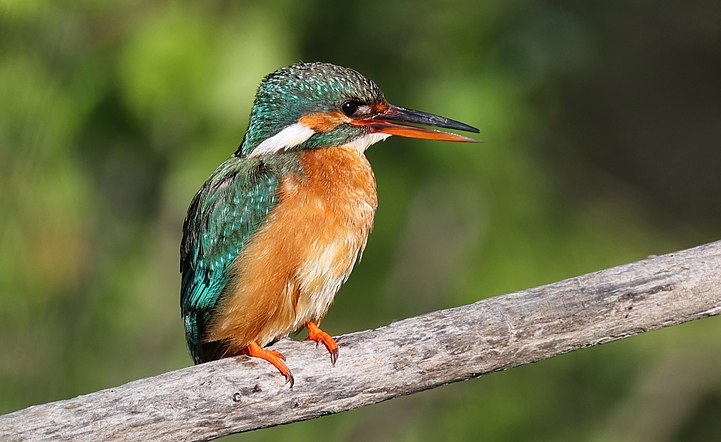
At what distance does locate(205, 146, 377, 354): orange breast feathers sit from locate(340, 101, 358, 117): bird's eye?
193mm

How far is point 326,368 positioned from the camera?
2449mm

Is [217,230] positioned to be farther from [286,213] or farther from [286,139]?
[286,139]

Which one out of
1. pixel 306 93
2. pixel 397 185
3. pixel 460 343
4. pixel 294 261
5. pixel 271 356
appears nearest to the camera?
pixel 460 343

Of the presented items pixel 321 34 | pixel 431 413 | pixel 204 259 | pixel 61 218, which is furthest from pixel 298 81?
pixel 431 413

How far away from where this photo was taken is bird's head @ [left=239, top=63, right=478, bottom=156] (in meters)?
2.96

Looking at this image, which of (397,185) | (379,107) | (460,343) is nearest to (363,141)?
(379,107)

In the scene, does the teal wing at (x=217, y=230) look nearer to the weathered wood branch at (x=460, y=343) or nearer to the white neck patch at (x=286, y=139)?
the white neck patch at (x=286, y=139)

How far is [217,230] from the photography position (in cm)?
288

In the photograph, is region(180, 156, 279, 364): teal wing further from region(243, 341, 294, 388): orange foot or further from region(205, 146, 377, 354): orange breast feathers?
region(243, 341, 294, 388): orange foot

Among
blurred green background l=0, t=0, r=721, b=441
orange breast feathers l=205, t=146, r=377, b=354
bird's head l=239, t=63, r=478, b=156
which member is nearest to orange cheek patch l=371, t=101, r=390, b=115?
bird's head l=239, t=63, r=478, b=156

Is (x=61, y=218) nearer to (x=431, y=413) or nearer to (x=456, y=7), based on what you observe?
(x=456, y=7)

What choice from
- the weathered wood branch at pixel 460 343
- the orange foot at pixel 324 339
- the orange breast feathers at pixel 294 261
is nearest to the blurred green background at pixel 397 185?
the orange breast feathers at pixel 294 261

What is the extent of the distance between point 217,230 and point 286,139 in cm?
33

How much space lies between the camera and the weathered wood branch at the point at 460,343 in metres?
2.39
